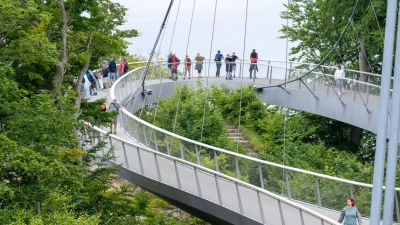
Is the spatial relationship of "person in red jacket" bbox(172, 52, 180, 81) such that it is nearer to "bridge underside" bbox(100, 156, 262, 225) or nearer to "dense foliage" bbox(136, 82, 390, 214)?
"dense foliage" bbox(136, 82, 390, 214)

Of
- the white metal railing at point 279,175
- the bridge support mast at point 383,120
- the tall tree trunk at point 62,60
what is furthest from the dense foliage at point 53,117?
the bridge support mast at point 383,120

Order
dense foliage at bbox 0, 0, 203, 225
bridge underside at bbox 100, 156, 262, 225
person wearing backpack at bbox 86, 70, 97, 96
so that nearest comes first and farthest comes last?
dense foliage at bbox 0, 0, 203, 225 < bridge underside at bbox 100, 156, 262, 225 < person wearing backpack at bbox 86, 70, 97, 96

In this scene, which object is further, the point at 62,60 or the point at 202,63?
the point at 202,63

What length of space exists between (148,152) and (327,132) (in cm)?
2128

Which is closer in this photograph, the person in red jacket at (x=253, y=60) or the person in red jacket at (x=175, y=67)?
the person in red jacket at (x=175, y=67)

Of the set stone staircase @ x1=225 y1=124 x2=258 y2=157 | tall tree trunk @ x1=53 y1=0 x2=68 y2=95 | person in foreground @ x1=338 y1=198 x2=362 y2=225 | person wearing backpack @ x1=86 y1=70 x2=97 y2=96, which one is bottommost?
stone staircase @ x1=225 y1=124 x2=258 y2=157

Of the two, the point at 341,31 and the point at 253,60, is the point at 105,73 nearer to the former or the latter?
the point at 253,60

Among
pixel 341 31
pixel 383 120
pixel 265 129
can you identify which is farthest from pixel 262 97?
pixel 383 120

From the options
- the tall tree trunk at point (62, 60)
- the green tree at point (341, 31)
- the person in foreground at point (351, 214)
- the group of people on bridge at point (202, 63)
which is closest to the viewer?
the person in foreground at point (351, 214)

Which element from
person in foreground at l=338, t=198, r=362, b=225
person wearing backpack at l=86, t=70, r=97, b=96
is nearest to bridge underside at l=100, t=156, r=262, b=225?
person in foreground at l=338, t=198, r=362, b=225

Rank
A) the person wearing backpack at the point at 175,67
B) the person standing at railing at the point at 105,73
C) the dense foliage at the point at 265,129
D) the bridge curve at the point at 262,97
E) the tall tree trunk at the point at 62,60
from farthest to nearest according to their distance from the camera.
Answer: the person wearing backpack at the point at 175,67 < the person standing at railing at the point at 105,73 < the dense foliage at the point at 265,129 < the tall tree trunk at the point at 62,60 < the bridge curve at the point at 262,97

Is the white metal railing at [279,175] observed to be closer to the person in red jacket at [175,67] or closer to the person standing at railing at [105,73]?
the person standing at railing at [105,73]

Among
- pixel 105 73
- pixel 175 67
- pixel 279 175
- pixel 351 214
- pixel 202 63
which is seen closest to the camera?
pixel 351 214

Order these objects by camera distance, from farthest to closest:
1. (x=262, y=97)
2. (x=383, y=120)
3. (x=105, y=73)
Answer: (x=262, y=97) < (x=105, y=73) < (x=383, y=120)
